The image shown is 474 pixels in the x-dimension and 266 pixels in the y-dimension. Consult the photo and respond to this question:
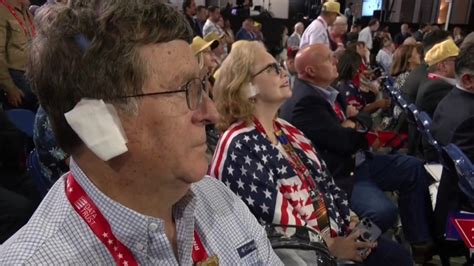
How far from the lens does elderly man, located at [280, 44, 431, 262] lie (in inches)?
94.7

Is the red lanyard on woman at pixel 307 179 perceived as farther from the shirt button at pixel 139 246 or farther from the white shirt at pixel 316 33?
the white shirt at pixel 316 33

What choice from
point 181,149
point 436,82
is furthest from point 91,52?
point 436,82

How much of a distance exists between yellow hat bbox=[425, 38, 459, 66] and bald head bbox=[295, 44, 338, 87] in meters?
1.71

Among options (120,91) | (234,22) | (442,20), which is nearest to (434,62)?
(120,91)

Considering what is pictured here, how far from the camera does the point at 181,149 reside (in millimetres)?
897

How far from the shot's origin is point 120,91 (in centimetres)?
84

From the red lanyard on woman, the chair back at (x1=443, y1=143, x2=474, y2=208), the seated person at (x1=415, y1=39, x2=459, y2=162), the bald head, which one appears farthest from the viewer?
the seated person at (x1=415, y1=39, x2=459, y2=162)

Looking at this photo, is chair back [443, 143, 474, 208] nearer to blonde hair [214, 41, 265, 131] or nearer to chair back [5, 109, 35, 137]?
blonde hair [214, 41, 265, 131]

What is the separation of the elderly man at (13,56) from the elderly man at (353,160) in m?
1.83

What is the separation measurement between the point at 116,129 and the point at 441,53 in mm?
3644

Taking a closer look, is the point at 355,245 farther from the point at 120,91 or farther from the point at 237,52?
the point at 120,91

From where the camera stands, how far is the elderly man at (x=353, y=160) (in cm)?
241

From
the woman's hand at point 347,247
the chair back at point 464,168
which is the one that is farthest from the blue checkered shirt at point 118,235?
the chair back at point 464,168

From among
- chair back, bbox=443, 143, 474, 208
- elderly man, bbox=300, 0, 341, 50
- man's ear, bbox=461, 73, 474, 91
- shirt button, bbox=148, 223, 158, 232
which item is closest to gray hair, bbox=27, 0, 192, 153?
shirt button, bbox=148, 223, 158, 232
